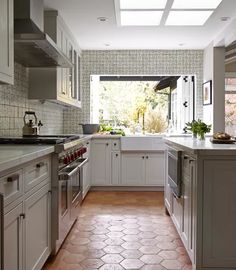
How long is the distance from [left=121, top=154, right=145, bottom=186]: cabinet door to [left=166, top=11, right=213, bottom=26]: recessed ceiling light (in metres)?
2.18

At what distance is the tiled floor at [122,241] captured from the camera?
262cm

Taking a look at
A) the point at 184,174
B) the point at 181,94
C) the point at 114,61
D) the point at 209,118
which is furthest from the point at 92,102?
the point at 184,174

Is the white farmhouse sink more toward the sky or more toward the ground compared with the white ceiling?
more toward the ground

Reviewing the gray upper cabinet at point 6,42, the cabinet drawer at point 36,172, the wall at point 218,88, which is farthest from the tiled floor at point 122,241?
the wall at point 218,88

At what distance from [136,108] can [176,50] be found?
50.3 inches

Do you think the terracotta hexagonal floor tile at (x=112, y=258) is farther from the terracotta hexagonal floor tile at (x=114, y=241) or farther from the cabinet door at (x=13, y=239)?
the cabinet door at (x=13, y=239)

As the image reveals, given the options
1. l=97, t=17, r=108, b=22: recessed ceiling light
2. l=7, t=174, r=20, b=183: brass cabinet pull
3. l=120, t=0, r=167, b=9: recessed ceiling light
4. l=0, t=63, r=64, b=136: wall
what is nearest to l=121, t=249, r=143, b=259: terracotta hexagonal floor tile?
l=7, t=174, r=20, b=183: brass cabinet pull

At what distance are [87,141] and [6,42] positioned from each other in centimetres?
284

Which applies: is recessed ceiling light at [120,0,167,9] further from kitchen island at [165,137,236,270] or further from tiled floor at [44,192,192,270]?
tiled floor at [44,192,192,270]

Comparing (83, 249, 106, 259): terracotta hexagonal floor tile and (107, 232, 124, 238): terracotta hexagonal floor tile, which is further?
(107, 232, 124, 238): terracotta hexagonal floor tile

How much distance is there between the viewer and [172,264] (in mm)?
2613

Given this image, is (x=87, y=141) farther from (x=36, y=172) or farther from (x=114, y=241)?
(x=36, y=172)

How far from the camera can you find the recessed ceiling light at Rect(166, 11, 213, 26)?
12.8ft

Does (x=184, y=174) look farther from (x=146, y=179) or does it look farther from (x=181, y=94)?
(x=181, y=94)
